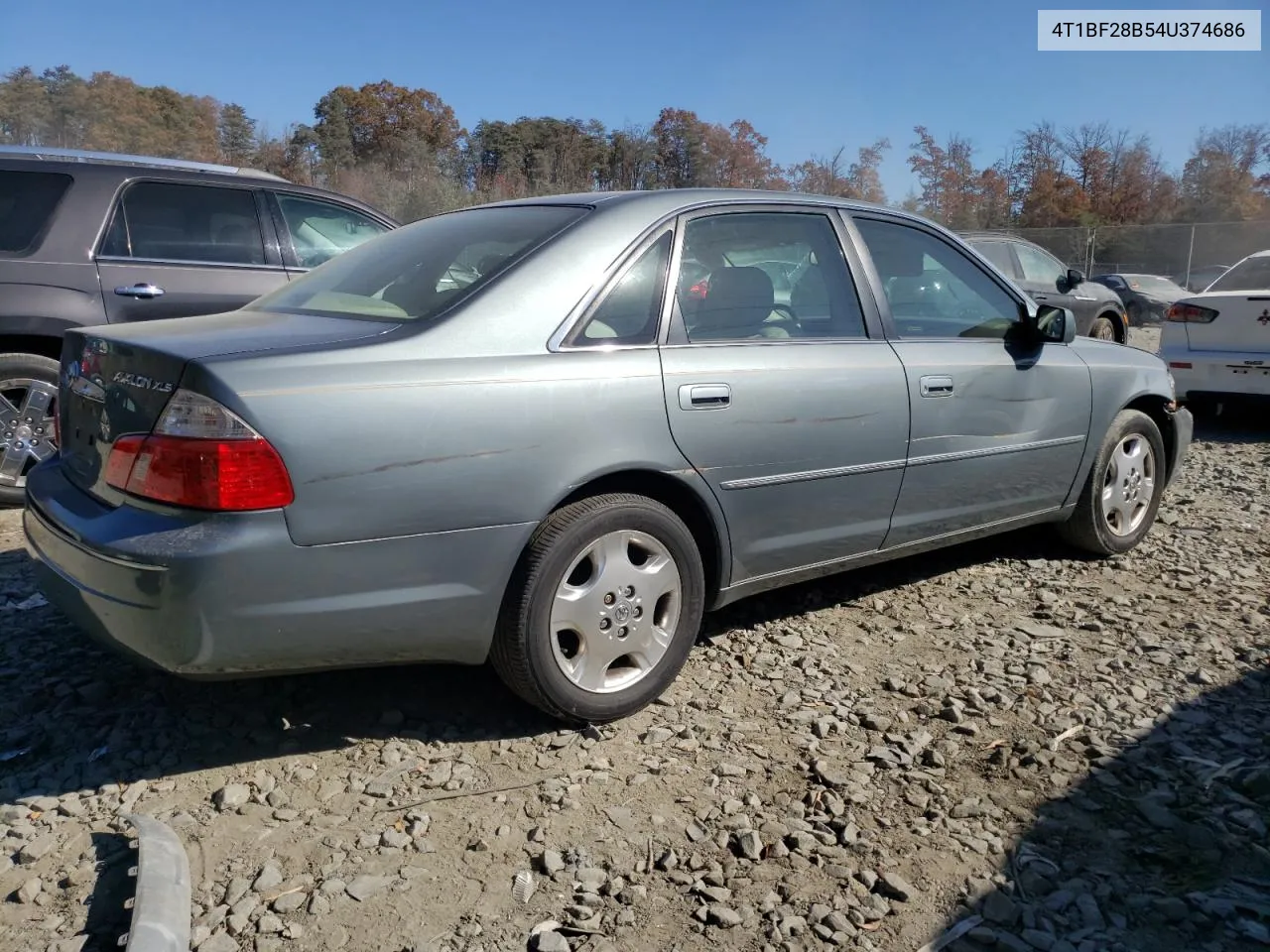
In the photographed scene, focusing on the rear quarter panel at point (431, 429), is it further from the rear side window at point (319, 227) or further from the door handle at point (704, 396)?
the rear side window at point (319, 227)

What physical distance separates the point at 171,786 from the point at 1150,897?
2.39 m

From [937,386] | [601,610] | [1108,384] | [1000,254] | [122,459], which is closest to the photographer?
[122,459]

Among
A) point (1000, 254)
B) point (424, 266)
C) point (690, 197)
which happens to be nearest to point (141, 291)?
point (424, 266)

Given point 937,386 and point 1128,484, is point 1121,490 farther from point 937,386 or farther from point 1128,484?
point 937,386

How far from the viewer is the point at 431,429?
103 inches

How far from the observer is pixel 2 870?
7.78 feet

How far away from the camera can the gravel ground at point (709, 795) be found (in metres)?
2.24

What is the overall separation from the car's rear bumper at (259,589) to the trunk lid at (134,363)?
144 millimetres

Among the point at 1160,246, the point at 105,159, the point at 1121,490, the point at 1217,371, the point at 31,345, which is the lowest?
the point at 1121,490

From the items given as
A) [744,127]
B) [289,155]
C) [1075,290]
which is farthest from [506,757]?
[744,127]

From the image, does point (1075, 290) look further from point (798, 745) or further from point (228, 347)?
point (228, 347)

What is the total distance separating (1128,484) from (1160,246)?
101ft

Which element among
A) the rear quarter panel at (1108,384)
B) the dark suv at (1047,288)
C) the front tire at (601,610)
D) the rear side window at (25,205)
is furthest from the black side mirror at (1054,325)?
the dark suv at (1047,288)

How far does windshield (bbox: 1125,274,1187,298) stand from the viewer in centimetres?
2470
